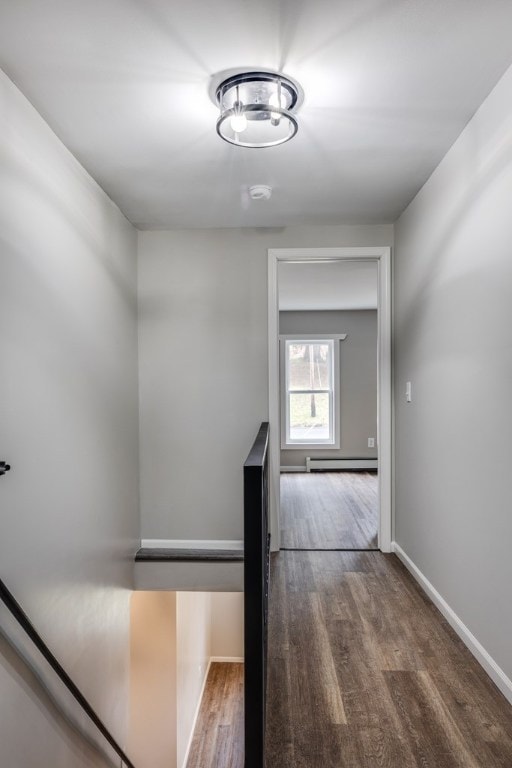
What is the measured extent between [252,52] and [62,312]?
51.9 inches

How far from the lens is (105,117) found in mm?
1944

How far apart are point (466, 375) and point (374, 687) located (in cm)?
133

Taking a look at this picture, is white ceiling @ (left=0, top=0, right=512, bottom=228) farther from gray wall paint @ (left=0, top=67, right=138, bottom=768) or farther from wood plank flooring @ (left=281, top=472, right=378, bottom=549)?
wood plank flooring @ (left=281, top=472, right=378, bottom=549)

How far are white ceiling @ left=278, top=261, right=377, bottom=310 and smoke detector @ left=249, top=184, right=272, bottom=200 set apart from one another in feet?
3.98

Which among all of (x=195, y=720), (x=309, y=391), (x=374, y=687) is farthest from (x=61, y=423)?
(x=309, y=391)

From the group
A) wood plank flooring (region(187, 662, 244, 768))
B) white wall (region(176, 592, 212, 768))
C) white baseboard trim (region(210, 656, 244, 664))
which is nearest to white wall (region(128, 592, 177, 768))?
white wall (region(176, 592, 212, 768))

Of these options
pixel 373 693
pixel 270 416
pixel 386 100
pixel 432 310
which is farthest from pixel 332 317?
pixel 373 693

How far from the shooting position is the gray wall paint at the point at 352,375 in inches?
274

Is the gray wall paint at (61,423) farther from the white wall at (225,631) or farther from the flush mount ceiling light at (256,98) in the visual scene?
the white wall at (225,631)

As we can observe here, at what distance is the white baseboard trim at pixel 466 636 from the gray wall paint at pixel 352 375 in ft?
13.3

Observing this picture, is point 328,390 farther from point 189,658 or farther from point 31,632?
point 31,632

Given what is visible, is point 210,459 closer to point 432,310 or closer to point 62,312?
point 62,312

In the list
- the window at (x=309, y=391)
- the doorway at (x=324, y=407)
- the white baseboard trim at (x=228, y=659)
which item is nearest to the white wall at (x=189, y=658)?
the white baseboard trim at (x=228, y=659)

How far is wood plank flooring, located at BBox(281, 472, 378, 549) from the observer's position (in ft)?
11.8
